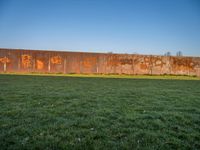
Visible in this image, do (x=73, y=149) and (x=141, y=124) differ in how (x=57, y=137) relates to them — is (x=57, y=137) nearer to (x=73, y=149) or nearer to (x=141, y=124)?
(x=73, y=149)

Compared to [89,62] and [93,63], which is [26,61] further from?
[93,63]

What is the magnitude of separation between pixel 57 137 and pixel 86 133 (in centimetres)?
36

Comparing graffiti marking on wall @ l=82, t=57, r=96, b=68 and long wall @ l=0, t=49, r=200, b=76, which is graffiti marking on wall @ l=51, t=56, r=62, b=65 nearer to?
long wall @ l=0, t=49, r=200, b=76

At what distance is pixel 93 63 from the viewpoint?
57.0ft

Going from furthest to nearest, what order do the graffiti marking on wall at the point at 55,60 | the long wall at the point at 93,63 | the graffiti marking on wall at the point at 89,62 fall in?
1. the graffiti marking on wall at the point at 89,62
2. the graffiti marking on wall at the point at 55,60
3. the long wall at the point at 93,63

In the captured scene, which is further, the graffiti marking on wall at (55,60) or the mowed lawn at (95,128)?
the graffiti marking on wall at (55,60)

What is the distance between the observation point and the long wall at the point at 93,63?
16.4 metres

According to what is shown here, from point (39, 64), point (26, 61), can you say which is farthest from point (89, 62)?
point (26, 61)

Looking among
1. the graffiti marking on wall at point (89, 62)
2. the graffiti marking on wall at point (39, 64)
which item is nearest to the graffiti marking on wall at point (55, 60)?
the graffiti marking on wall at point (39, 64)

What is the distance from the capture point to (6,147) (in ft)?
6.58

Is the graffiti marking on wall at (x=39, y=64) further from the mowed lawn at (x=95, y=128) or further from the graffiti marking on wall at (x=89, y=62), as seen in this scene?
the mowed lawn at (x=95, y=128)

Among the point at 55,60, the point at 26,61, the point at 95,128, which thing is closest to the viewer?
the point at 95,128

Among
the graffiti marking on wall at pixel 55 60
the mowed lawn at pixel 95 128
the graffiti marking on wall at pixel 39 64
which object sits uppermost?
the graffiti marking on wall at pixel 55 60

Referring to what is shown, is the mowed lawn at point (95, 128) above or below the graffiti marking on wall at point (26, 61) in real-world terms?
below
